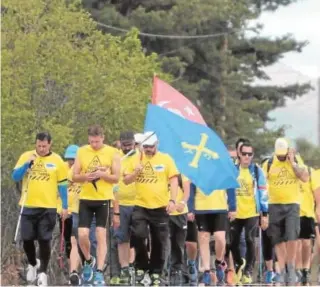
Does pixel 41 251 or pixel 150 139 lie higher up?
pixel 150 139

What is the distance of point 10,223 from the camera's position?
93.1 ft

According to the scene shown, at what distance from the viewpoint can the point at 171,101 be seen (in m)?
20.2

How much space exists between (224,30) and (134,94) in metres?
19.4

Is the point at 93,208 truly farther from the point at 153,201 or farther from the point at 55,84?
the point at 55,84

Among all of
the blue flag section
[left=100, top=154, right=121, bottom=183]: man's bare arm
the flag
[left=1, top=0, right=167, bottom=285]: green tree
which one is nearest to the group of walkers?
[left=100, top=154, right=121, bottom=183]: man's bare arm

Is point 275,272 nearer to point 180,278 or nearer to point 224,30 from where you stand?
point 180,278

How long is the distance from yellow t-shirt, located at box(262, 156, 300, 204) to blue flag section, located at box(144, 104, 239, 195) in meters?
0.94

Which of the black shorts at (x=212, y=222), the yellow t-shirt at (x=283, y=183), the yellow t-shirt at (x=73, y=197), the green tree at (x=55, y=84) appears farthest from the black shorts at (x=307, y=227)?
the green tree at (x=55, y=84)

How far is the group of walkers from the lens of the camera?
56.9ft

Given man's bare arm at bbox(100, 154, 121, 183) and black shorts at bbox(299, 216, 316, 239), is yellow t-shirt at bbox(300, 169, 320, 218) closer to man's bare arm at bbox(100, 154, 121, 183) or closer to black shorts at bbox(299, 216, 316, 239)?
black shorts at bbox(299, 216, 316, 239)

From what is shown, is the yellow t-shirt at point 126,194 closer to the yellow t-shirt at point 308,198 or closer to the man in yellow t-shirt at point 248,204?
the man in yellow t-shirt at point 248,204

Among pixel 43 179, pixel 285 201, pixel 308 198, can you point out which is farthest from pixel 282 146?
pixel 43 179

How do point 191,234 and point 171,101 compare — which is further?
point 191,234

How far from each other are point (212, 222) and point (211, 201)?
31 cm
